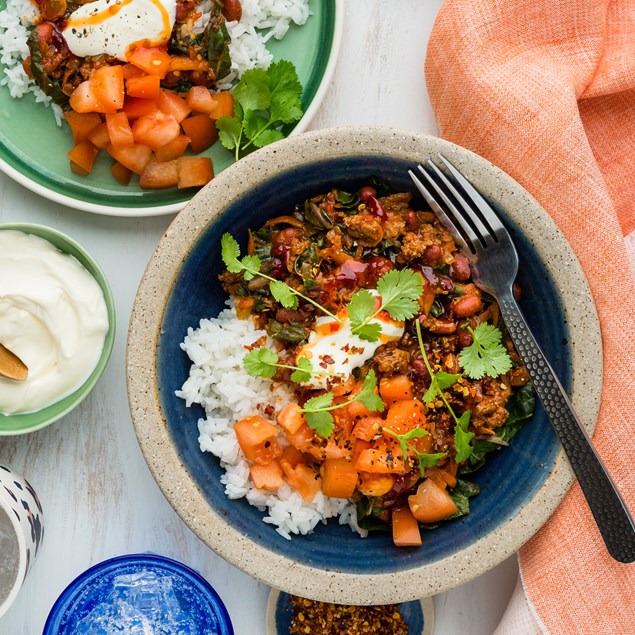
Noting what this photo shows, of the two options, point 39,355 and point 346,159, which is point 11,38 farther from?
point 346,159

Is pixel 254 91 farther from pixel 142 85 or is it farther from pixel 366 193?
pixel 366 193

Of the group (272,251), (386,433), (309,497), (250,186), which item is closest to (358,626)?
(309,497)

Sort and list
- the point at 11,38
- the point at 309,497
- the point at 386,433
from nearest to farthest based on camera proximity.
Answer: the point at 386,433, the point at 309,497, the point at 11,38

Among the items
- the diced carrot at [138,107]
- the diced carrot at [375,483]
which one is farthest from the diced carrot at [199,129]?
the diced carrot at [375,483]

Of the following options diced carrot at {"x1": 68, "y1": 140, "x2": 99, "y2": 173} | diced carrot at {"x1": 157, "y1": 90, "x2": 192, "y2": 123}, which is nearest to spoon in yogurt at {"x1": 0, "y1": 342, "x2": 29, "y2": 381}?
diced carrot at {"x1": 68, "y1": 140, "x2": 99, "y2": 173}

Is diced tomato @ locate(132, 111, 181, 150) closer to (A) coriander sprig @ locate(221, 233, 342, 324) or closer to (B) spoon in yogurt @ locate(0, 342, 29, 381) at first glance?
(A) coriander sprig @ locate(221, 233, 342, 324)

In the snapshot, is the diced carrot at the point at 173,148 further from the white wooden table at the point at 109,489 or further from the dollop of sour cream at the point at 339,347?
the dollop of sour cream at the point at 339,347
